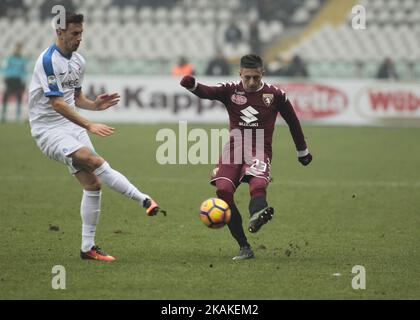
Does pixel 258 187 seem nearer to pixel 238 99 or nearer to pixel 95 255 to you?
pixel 238 99

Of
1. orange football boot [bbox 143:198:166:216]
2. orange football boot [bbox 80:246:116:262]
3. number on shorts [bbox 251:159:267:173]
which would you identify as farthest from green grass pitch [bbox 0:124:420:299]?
number on shorts [bbox 251:159:267:173]

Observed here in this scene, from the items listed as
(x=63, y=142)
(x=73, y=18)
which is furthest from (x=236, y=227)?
(x=73, y=18)

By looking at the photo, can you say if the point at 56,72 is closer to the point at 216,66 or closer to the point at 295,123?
the point at 295,123

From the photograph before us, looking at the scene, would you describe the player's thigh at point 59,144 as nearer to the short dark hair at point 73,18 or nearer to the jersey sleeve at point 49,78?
the jersey sleeve at point 49,78

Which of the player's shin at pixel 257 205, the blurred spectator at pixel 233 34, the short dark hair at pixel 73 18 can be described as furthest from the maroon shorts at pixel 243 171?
the blurred spectator at pixel 233 34

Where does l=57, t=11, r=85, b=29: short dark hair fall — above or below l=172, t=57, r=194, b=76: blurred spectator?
below

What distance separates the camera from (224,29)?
31.8m

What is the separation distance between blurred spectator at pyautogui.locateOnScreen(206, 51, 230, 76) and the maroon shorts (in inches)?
708

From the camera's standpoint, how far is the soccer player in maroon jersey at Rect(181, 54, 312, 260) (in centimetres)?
849

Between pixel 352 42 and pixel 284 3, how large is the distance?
120 inches

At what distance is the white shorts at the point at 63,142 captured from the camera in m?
8.30

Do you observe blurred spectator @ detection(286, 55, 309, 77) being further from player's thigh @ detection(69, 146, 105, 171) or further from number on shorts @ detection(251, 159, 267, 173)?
player's thigh @ detection(69, 146, 105, 171)

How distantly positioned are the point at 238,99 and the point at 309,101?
16.8 metres
